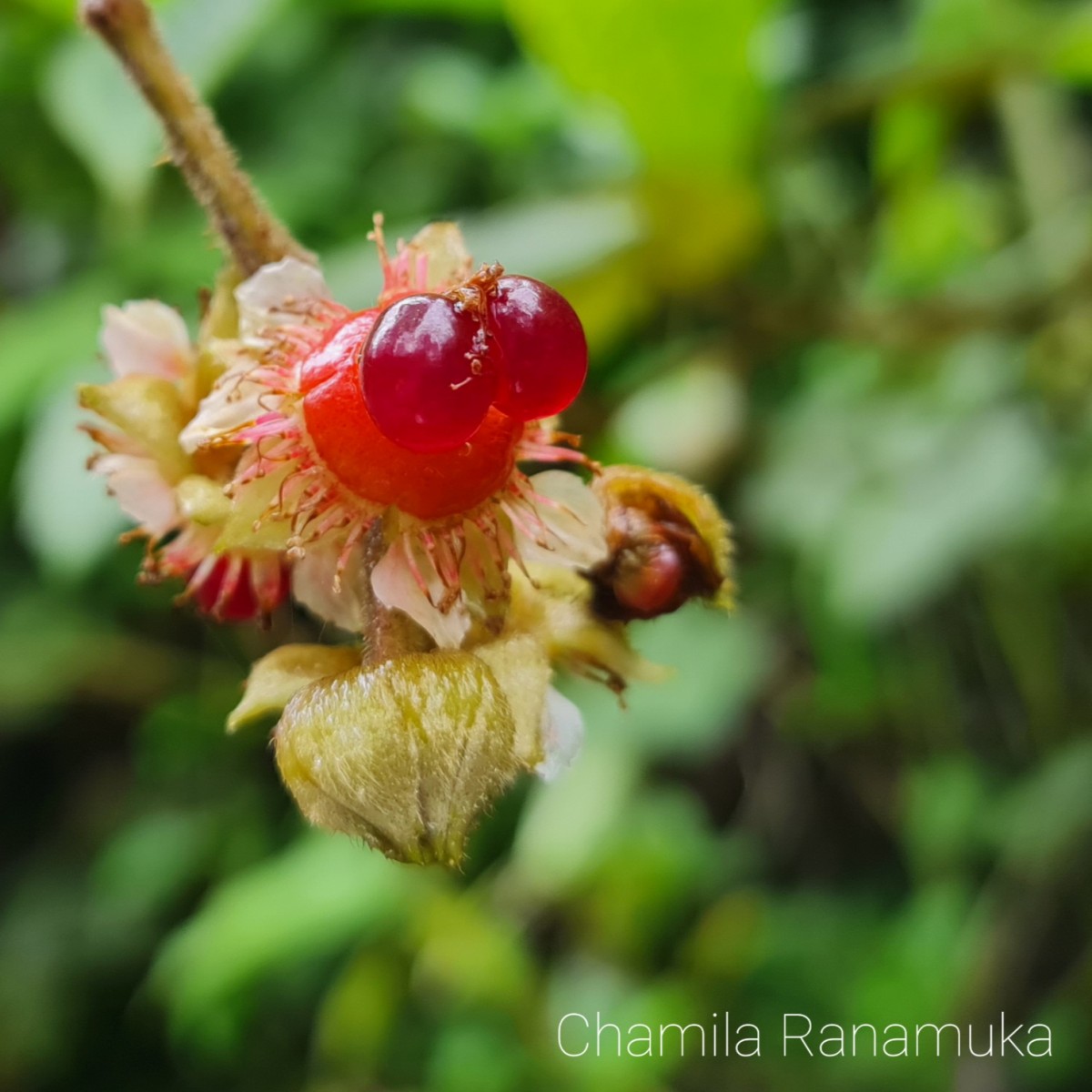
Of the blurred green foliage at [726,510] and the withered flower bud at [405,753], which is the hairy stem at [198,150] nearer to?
the withered flower bud at [405,753]

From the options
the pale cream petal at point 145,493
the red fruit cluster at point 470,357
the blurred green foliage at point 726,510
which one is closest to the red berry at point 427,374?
the red fruit cluster at point 470,357

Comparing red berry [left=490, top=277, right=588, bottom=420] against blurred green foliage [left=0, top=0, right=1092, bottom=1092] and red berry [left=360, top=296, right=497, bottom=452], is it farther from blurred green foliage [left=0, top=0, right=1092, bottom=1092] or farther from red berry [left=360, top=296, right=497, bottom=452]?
blurred green foliage [left=0, top=0, right=1092, bottom=1092]

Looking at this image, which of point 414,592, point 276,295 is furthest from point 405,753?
point 276,295

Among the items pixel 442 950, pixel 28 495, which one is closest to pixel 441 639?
pixel 28 495

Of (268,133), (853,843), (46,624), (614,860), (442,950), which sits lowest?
(853,843)

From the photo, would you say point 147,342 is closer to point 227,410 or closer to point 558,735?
point 227,410

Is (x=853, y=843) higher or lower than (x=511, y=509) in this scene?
lower

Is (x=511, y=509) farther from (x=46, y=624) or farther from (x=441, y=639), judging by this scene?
(x=46, y=624)
